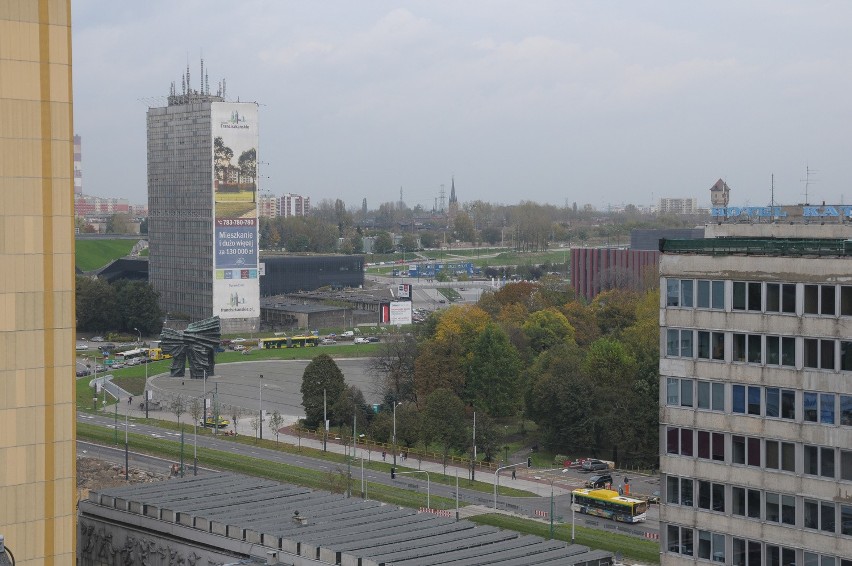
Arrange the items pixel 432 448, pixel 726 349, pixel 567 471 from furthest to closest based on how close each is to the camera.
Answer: pixel 432 448 < pixel 567 471 < pixel 726 349

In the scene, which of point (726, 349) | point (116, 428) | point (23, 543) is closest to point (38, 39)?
point (23, 543)

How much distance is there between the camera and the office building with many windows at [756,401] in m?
31.6

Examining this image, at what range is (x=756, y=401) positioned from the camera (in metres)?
33.0

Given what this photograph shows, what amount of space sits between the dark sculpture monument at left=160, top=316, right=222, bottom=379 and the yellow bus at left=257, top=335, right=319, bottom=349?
23.3 m

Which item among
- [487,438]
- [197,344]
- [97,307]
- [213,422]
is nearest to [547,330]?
[197,344]

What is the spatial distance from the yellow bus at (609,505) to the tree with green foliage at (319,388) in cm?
2855

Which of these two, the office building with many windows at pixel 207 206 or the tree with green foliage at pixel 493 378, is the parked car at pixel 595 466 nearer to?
the tree with green foliage at pixel 493 378

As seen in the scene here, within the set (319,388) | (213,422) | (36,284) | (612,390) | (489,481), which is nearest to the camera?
(36,284)

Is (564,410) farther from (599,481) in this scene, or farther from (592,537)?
(592,537)

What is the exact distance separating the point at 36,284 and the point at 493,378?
67561 mm

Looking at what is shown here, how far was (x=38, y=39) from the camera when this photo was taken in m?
31.4

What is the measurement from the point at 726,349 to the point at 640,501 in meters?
37.8

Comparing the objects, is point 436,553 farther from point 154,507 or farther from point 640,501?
point 640,501

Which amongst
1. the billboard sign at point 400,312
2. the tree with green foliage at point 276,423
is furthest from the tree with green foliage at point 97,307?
the tree with green foliage at point 276,423
